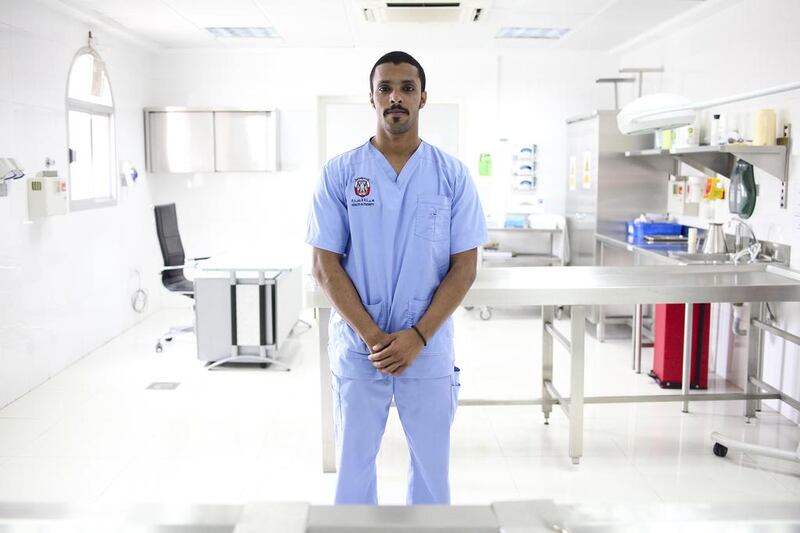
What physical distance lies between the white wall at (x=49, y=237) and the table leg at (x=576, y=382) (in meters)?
3.29

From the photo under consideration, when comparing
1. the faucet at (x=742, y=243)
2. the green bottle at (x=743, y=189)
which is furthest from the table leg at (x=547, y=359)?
the green bottle at (x=743, y=189)

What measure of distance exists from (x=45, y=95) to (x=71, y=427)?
89.8 inches

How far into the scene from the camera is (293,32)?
6.24 m

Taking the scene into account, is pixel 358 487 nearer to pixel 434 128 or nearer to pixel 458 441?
pixel 458 441

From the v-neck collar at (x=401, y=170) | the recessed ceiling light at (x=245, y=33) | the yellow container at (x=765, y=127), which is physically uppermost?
the recessed ceiling light at (x=245, y=33)

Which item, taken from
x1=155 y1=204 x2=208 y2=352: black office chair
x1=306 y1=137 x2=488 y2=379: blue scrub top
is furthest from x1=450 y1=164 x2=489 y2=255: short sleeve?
x1=155 y1=204 x2=208 y2=352: black office chair

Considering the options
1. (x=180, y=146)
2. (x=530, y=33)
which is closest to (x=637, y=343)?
(x=530, y=33)

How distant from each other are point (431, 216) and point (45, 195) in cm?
341

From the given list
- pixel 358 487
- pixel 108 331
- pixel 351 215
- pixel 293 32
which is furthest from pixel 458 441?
pixel 293 32

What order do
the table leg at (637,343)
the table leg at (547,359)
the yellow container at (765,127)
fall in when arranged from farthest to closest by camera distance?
1. the table leg at (637,343)
2. the yellow container at (765,127)
3. the table leg at (547,359)

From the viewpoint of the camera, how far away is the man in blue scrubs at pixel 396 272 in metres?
2.14

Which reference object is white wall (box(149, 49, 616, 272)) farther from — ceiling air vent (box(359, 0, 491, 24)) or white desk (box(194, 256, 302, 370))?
white desk (box(194, 256, 302, 370))

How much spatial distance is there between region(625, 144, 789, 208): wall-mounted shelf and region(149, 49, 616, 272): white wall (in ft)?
5.50

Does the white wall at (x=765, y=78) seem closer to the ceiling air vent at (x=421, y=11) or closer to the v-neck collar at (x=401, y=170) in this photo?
the ceiling air vent at (x=421, y=11)
